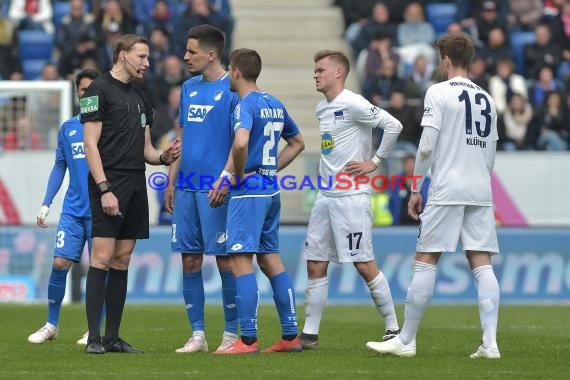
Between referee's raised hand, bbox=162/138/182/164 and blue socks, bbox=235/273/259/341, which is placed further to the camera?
referee's raised hand, bbox=162/138/182/164

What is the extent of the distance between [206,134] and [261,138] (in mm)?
500

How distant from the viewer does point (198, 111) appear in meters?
10.8

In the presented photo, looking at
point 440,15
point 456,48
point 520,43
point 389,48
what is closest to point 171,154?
point 456,48

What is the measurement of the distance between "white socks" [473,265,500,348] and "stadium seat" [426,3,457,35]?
15.4 m

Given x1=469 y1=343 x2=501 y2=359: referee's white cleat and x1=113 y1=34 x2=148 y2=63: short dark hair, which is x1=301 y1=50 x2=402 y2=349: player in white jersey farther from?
x1=113 y1=34 x2=148 y2=63: short dark hair

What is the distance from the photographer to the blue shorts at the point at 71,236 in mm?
12438

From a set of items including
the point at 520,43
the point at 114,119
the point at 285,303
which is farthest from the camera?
the point at 520,43

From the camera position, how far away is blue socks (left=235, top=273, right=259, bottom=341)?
10.5 m

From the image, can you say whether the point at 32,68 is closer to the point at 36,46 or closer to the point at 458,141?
the point at 36,46

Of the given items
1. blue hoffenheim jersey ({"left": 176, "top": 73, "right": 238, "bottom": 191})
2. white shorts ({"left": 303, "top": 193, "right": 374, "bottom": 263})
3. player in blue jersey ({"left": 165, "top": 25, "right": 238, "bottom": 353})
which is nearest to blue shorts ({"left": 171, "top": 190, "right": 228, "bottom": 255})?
player in blue jersey ({"left": 165, "top": 25, "right": 238, "bottom": 353})

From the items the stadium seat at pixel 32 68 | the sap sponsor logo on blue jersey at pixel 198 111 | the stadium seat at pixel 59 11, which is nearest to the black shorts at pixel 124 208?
the sap sponsor logo on blue jersey at pixel 198 111

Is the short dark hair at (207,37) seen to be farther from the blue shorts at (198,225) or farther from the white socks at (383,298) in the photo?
the white socks at (383,298)

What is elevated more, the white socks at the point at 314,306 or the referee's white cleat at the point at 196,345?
the white socks at the point at 314,306

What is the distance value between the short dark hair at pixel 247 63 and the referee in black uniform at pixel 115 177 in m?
0.75
